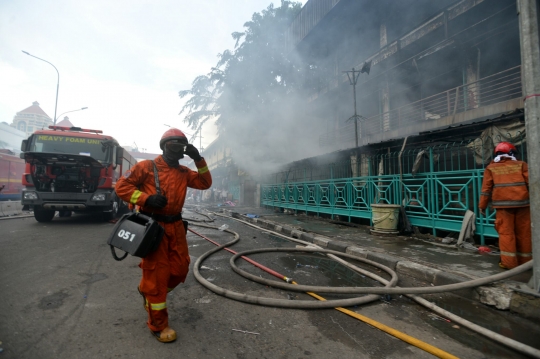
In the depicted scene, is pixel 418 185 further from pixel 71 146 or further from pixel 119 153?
pixel 71 146

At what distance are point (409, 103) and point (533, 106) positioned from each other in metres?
9.83

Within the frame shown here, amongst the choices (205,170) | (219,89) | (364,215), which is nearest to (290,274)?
(205,170)

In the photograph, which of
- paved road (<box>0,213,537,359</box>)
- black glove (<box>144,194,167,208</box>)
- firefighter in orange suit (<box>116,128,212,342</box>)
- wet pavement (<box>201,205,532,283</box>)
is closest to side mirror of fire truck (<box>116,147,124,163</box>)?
paved road (<box>0,213,537,359</box>)

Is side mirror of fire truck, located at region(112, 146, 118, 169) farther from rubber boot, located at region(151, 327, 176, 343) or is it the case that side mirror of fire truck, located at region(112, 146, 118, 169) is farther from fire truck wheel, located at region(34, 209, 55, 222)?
rubber boot, located at region(151, 327, 176, 343)

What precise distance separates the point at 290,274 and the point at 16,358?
9.00 feet

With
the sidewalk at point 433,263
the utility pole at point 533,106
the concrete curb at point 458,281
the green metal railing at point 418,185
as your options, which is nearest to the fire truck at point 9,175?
the green metal railing at point 418,185

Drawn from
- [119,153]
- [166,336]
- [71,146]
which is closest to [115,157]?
[119,153]

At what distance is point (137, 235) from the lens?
1.99m

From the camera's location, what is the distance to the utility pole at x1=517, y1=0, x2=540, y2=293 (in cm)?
258

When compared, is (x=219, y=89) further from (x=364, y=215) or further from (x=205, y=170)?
(x=205, y=170)

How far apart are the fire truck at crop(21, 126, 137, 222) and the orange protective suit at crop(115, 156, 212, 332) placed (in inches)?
235

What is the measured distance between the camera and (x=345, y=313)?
2539 mm

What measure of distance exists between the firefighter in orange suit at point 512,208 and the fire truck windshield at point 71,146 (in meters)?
8.80

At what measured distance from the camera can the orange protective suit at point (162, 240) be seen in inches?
81.0
